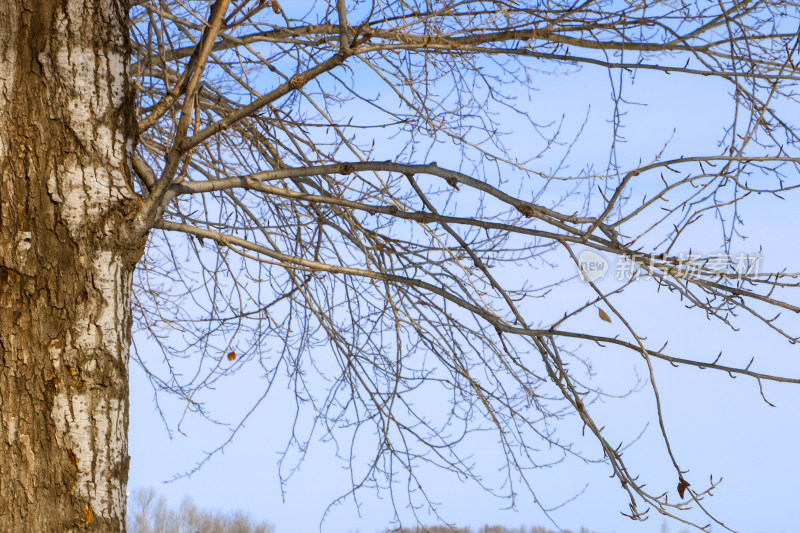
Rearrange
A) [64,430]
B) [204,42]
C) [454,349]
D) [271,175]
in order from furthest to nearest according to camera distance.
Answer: [454,349], [271,175], [204,42], [64,430]

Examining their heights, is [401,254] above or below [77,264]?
above

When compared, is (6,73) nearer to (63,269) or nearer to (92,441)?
(63,269)

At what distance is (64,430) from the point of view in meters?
2.35

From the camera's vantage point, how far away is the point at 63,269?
241 centimetres

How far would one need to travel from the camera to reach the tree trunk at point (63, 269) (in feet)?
7.67

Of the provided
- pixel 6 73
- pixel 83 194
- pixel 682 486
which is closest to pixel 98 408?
pixel 83 194

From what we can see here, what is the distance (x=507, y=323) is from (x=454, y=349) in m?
0.93

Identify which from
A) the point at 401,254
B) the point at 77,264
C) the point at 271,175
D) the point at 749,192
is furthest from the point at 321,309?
the point at 749,192

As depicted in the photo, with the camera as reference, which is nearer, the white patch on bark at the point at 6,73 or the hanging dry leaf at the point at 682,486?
the hanging dry leaf at the point at 682,486

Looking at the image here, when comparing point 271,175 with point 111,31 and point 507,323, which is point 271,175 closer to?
point 111,31

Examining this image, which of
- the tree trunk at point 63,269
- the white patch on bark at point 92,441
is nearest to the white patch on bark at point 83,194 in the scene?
the tree trunk at point 63,269

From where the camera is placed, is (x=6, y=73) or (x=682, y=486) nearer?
(x=682, y=486)

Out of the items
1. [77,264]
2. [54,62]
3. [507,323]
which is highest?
[54,62]
